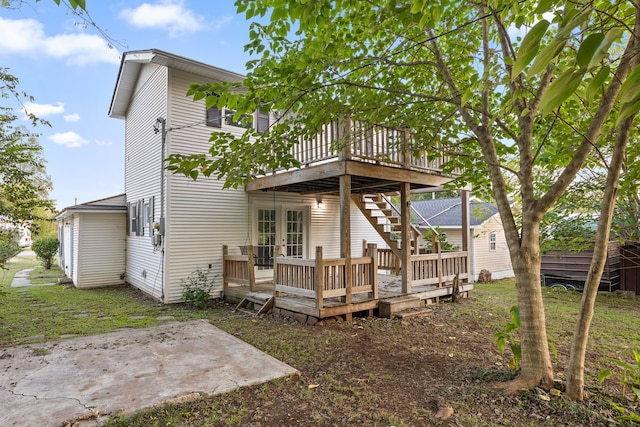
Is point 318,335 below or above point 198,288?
below

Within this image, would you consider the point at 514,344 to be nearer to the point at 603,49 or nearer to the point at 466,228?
the point at 603,49

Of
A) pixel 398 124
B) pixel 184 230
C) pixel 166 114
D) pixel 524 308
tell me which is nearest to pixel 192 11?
pixel 166 114

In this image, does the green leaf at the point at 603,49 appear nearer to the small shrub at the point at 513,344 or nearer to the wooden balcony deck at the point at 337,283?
the small shrub at the point at 513,344

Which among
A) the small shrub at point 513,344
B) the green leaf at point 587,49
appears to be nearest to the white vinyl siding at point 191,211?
the small shrub at point 513,344

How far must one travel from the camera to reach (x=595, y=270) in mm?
3109

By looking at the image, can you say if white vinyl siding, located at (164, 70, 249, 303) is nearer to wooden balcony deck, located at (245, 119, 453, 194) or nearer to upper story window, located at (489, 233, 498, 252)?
wooden balcony deck, located at (245, 119, 453, 194)

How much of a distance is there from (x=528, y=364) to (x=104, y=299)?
9194 millimetres

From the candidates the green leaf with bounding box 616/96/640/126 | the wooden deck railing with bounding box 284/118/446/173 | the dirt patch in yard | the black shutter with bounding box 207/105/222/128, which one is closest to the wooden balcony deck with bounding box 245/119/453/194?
the wooden deck railing with bounding box 284/118/446/173

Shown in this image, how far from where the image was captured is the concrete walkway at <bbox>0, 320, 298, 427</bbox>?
3223mm

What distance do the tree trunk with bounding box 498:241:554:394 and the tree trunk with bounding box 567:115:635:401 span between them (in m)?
0.23

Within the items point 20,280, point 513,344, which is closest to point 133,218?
point 20,280

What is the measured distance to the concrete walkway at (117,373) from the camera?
127 inches

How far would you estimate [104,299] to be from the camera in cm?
881

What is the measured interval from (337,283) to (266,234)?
374cm
